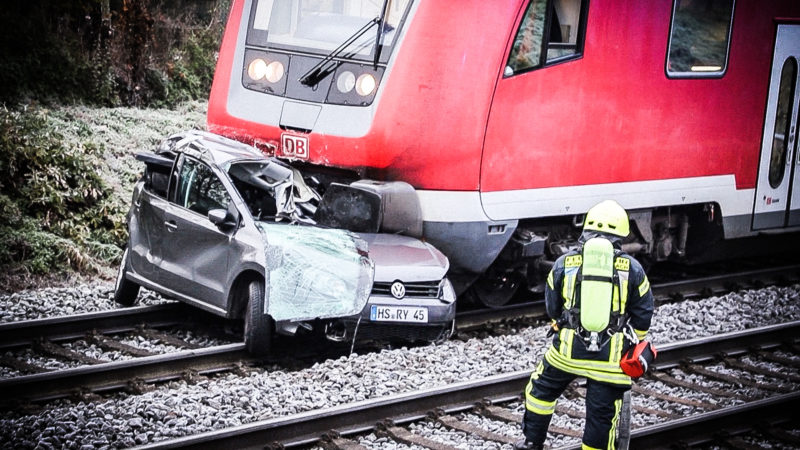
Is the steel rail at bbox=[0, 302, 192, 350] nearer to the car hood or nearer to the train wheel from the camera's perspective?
the car hood

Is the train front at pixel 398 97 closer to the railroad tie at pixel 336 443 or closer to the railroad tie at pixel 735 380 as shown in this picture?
the railroad tie at pixel 735 380

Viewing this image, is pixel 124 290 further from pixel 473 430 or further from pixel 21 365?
pixel 473 430

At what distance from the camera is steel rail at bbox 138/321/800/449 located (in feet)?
23.2

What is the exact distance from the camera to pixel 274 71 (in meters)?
10.9

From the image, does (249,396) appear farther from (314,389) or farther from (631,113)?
(631,113)

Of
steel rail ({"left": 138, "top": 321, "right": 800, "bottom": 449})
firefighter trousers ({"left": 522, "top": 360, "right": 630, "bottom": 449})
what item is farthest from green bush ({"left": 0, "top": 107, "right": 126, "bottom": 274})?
firefighter trousers ({"left": 522, "top": 360, "right": 630, "bottom": 449})

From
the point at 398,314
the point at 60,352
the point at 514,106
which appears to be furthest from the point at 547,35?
the point at 60,352

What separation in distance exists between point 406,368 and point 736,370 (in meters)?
2.96

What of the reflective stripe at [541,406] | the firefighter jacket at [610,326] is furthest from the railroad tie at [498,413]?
the firefighter jacket at [610,326]

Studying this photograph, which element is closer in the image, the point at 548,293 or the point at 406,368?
the point at 548,293

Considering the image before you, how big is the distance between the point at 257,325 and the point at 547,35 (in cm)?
388

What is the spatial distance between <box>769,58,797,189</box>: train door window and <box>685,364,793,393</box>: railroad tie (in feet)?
14.3

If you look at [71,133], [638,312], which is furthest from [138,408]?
[71,133]

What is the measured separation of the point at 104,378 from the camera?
848 centimetres
